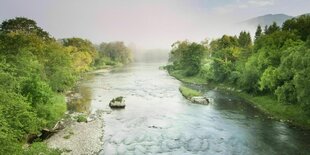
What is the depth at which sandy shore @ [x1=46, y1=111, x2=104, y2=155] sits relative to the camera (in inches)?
1503

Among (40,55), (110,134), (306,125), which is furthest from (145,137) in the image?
(40,55)

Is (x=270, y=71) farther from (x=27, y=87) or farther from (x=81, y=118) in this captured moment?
(x=27, y=87)

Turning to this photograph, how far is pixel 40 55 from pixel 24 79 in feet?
76.7

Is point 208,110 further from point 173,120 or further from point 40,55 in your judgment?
point 40,55

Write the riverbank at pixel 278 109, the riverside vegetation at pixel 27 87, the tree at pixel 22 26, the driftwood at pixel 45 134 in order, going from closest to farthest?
1. the riverside vegetation at pixel 27 87
2. the driftwood at pixel 45 134
3. the riverbank at pixel 278 109
4. the tree at pixel 22 26

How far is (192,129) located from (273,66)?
99.1 ft

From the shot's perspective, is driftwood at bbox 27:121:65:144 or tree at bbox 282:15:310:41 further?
tree at bbox 282:15:310:41

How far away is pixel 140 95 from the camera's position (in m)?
76.5

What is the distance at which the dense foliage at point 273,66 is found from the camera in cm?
4616

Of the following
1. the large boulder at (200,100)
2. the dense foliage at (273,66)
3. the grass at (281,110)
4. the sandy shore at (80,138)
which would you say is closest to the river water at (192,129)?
the sandy shore at (80,138)

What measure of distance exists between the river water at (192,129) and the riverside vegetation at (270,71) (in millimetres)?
3983

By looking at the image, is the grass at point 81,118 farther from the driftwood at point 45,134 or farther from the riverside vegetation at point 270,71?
the riverside vegetation at point 270,71

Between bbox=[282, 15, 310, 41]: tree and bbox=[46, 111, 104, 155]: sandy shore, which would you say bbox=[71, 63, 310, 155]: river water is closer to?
bbox=[46, 111, 104, 155]: sandy shore

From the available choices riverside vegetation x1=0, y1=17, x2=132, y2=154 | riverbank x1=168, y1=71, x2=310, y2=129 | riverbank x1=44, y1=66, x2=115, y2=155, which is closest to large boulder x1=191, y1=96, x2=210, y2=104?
riverbank x1=168, y1=71, x2=310, y2=129
